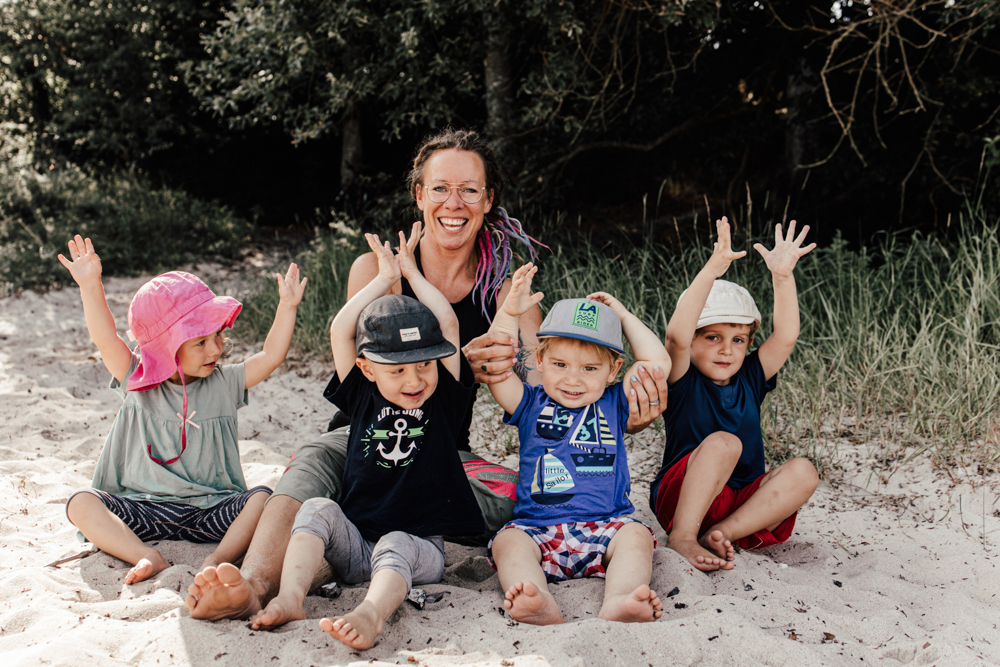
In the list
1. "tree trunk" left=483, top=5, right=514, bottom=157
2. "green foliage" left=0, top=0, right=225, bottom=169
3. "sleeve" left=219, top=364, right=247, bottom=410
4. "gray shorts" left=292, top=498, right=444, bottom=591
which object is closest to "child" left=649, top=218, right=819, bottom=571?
"gray shorts" left=292, top=498, right=444, bottom=591

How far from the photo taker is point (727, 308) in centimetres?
258

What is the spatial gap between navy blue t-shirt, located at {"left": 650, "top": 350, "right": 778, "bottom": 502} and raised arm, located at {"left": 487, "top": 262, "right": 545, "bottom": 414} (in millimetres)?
615

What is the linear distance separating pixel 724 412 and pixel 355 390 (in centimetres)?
136

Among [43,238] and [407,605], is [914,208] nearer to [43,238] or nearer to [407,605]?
[407,605]

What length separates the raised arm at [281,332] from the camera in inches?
101

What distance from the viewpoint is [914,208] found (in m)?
6.16

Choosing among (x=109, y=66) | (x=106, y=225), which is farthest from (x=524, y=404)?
(x=109, y=66)

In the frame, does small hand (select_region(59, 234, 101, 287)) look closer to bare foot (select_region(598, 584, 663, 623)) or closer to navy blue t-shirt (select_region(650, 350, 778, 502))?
bare foot (select_region(598, 584, 663, 623))

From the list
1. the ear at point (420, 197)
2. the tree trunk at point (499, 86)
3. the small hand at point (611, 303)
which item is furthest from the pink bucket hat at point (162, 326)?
the tree trunk at point (499, 86)

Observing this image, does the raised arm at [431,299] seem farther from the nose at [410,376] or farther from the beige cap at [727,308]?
the beige cap at [727,308]

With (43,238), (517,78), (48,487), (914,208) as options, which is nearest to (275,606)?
(48,487)

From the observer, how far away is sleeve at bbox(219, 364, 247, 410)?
265 cm

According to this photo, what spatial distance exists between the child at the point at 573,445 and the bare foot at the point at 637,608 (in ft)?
0.60

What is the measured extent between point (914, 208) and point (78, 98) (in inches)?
422
